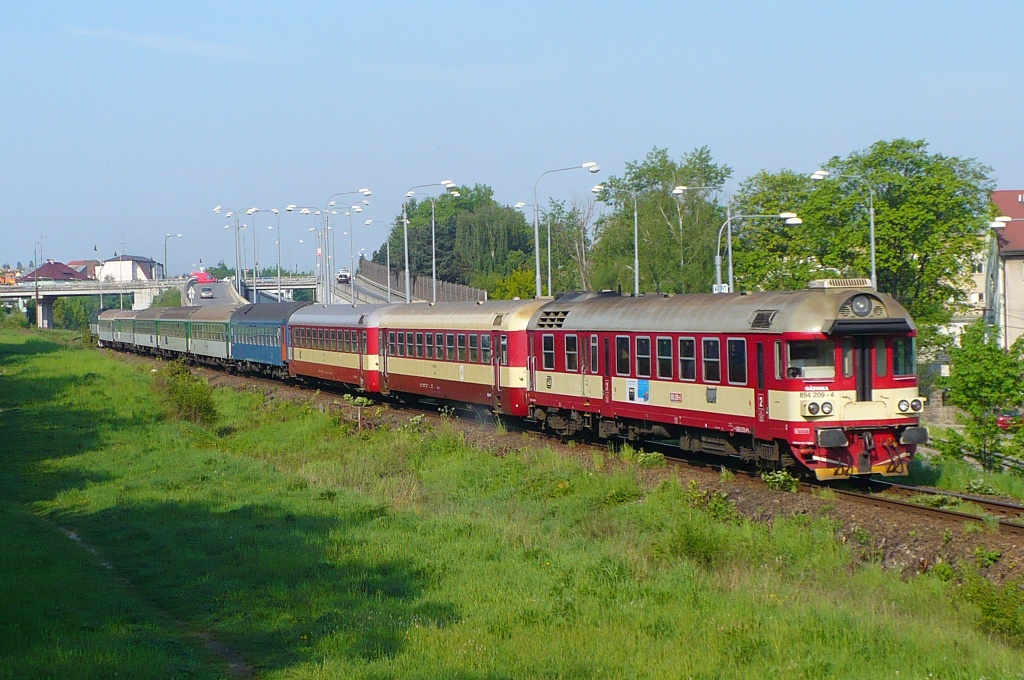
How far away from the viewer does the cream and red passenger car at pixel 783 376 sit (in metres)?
19.2

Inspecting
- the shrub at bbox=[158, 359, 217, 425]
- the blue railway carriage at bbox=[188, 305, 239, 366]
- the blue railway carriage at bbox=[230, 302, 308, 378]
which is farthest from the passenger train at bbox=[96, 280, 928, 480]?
the blue railway carriage at bbox=[188, 305, 239, 366]

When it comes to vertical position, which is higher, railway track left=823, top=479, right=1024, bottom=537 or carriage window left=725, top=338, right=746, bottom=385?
carriage window left=725, top=338, right=746, bottom=385

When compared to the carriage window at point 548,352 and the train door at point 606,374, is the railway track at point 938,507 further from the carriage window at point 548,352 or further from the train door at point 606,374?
the carriage window at point 548,352

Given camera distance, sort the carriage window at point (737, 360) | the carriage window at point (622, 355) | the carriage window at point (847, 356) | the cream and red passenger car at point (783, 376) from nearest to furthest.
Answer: the cream and red passenger car at point (783, 376) → the carriage window at point (847, 356) → the carriage window at point (737, 360) → the carriage window at point (622, 355)

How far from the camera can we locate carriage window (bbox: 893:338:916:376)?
64.8 feet

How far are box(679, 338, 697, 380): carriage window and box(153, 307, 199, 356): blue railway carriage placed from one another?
175 feet

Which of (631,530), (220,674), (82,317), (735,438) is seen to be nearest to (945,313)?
(735,438)

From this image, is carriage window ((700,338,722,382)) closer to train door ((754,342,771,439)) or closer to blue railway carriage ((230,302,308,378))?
train door ((754,342,771,439))


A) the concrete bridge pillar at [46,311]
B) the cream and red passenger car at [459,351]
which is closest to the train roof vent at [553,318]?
the cream and red passenger car at [459,351]

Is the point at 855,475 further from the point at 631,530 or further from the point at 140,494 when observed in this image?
the point at 140,494

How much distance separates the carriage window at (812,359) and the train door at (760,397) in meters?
0.68

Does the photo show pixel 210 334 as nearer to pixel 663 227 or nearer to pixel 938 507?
pixel 663 227

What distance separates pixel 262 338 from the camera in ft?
177

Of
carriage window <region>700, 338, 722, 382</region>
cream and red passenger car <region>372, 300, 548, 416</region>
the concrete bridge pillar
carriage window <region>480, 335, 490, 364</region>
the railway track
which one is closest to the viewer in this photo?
the railway track
